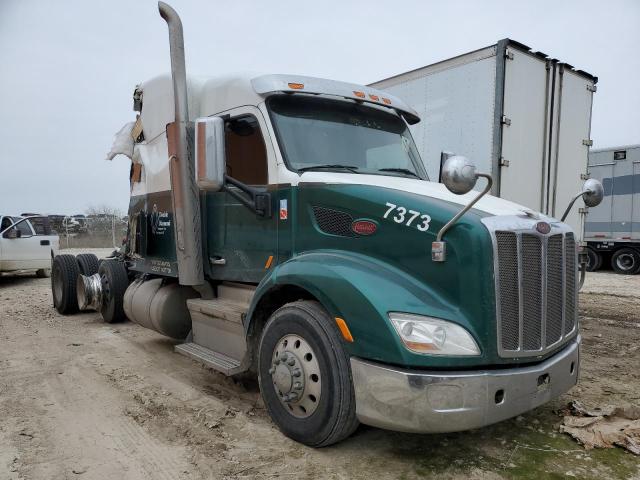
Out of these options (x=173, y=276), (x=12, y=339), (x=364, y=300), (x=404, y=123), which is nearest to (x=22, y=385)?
(x=173, y=276)

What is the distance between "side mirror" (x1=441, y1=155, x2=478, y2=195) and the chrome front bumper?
3.43ft

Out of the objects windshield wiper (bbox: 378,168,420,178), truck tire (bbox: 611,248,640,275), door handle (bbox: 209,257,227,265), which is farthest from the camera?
truck tire (bbox: 611,248,640,275)

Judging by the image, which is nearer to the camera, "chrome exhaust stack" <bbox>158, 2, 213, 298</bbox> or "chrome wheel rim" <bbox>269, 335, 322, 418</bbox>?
"chrome wheel rim" <bbox>269, 335, 322, 418</bbox>

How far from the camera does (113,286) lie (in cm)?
715

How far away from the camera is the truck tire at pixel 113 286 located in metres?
7.13

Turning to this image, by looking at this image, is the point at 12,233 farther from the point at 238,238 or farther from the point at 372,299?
the point at 372,299

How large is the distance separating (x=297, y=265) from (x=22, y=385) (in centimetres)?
317

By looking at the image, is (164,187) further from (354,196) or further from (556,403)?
(556,403)

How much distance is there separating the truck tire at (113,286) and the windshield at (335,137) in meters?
4.36

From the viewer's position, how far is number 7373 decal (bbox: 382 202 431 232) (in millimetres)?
3031

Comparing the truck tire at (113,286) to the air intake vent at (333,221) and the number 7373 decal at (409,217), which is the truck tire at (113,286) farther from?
the number 7373 decal at (409,217)

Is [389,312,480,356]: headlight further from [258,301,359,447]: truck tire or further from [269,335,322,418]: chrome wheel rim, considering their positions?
[269,335,322,418]: chrome wheel rim

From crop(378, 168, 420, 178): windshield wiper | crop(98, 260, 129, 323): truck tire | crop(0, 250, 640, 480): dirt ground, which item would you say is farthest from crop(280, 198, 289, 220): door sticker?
crop(98, 260, 129, 323): truck tire

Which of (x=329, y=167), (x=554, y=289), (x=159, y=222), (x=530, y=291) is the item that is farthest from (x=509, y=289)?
(x=159, y=222)
